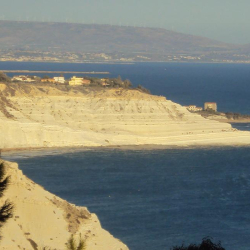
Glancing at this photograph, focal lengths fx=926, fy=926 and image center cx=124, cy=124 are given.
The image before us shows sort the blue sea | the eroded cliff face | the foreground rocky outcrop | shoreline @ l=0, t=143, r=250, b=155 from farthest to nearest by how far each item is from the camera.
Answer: the eroded cliff face, shoreline @ l=0, t=143, r=250, b=155, the blue sea, the foreground rocky outcrop

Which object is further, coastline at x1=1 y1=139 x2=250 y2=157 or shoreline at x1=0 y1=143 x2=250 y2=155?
shoreline at x1=0 y1=143 x2=250 y2=155

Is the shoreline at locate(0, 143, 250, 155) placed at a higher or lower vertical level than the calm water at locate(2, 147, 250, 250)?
lower

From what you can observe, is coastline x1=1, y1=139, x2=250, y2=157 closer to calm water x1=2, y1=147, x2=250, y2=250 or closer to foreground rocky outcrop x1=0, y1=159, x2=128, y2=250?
calm water x1=2, y1=147, x2=250, y2=250

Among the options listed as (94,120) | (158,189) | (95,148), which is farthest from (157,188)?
(94,120)

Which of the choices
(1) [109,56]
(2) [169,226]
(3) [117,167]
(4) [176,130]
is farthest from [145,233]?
(1) [109,56]

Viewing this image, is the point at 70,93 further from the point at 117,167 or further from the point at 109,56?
the point at 109,56

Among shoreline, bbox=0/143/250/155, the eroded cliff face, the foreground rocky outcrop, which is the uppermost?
the foreground rocky outcrop

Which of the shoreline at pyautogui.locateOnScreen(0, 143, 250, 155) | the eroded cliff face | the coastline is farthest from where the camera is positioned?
the eroded cliff face

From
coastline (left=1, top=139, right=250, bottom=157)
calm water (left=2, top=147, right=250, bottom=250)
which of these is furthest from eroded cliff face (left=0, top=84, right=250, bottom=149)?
calm water (left=2, top=147, right=250, bottom=250)
